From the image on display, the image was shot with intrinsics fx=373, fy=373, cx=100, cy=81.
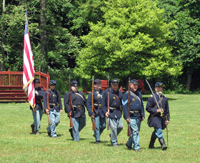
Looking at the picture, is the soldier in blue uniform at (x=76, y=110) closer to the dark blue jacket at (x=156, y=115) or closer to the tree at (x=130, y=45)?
the dark blue jacket at (x=156, y=115)

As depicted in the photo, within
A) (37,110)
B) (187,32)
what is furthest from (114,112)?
(187,32)

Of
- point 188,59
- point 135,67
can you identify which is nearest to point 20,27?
point 135,67

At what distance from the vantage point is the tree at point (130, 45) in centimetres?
3544

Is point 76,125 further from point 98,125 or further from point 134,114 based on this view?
point 134,114

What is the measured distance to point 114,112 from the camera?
11516 millimetres

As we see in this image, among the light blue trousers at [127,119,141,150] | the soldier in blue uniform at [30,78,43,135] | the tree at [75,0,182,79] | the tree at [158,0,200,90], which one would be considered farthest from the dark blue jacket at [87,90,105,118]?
the tree at [158,0,200,90]

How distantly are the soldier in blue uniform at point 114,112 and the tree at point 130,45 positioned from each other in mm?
23199

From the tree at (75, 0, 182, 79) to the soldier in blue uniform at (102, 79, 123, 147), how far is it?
76.1 ft

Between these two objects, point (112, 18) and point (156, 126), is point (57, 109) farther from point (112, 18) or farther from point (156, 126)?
point (112, 18)

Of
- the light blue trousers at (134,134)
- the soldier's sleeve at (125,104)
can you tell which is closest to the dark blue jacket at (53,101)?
the soldier's sleeve at (125,104)

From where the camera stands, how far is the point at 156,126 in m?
10.9

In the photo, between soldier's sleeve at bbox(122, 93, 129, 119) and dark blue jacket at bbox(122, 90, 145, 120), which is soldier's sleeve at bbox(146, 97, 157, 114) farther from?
soldier's sleeve at bbox(122, 93, 129, 119)

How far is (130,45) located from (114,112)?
2369cm

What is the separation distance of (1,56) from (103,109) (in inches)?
1076
